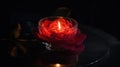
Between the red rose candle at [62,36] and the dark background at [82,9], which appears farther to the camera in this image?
the dark background at [82,9]

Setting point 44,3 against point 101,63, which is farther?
point 44,3

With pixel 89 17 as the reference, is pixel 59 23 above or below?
above

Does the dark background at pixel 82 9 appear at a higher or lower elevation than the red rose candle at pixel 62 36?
lower

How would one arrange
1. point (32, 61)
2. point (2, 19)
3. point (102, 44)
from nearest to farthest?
point (32, 61), point (102, 44), point (2, 19)

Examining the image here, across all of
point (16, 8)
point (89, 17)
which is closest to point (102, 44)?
point (89, 17)

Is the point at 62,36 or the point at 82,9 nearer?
the point at 62,36

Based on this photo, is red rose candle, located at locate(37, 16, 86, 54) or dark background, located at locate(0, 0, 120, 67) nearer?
red rose candle, located at locate(37, 16, 86, 54)

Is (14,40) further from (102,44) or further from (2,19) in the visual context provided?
(2,19)

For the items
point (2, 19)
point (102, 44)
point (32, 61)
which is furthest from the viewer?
point (2, 19)
